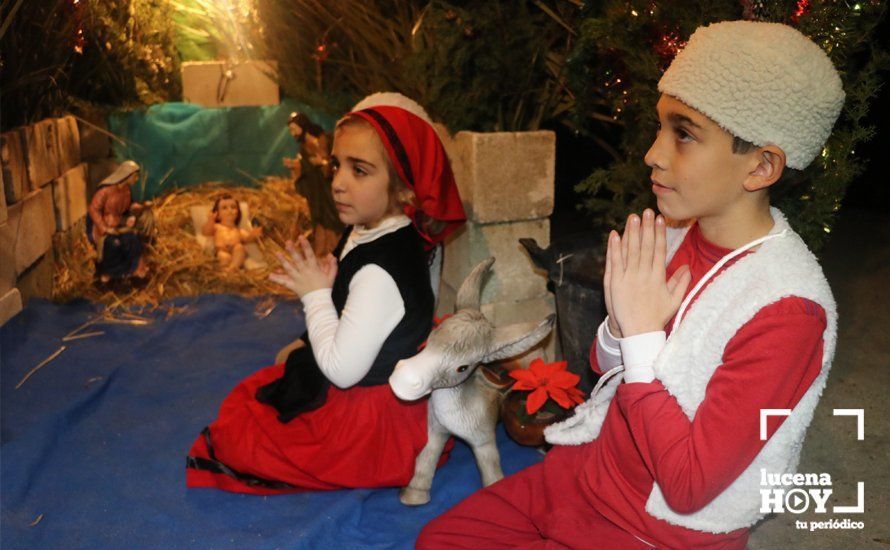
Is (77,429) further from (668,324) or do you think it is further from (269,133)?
(269,133)

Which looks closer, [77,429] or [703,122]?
[703,122]

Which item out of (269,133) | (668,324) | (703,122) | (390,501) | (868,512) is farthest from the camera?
(269,133)

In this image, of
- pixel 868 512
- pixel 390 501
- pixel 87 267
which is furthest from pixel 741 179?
pixel 87 267

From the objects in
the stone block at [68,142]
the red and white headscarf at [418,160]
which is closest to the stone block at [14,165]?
the stone block at [68,142]

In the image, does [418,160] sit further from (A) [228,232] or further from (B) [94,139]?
(B) [94,139]

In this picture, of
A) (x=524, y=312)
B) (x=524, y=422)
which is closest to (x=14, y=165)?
(x=524, y=312)

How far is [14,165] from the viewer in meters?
3.72

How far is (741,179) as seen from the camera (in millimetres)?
1571

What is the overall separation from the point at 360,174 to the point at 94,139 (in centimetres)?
310

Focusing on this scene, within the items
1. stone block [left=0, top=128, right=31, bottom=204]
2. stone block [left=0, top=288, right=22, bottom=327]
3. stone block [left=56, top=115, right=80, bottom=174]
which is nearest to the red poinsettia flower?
stone block [left=0, top=288, right=22, bottom=327]

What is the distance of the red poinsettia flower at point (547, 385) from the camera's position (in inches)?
97.2

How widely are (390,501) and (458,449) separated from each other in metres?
0.41

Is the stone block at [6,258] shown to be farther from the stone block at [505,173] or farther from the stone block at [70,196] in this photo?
the stone block at [505,173]

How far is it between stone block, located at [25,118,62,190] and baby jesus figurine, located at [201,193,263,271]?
33.2 inches
